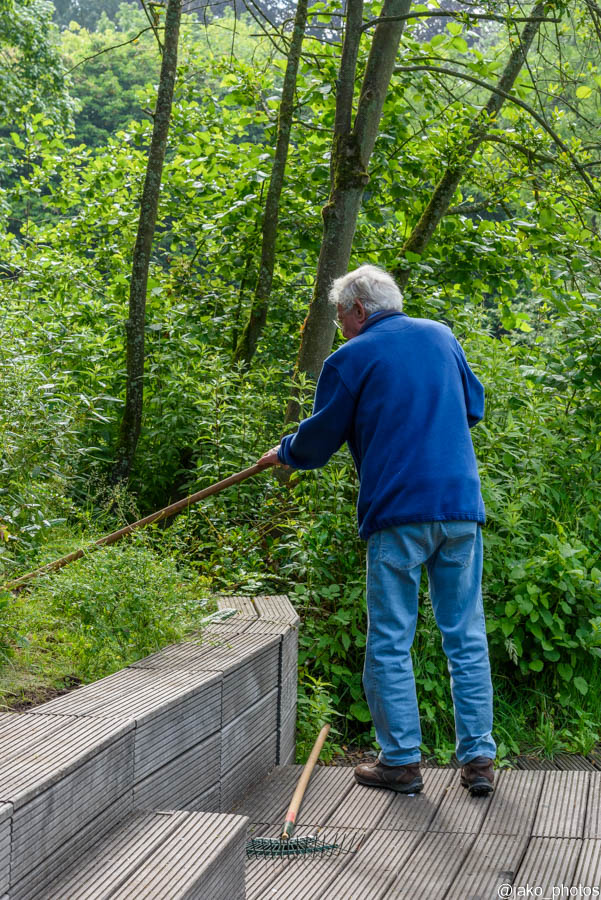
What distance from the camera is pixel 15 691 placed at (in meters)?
2.69

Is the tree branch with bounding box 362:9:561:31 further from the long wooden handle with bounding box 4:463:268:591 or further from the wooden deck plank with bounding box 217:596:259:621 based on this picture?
the wooden deck plank with bounding box 217:596:259:621

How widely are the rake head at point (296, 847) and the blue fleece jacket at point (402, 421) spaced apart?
1020 mm

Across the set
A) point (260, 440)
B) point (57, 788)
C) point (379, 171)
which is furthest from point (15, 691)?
point (379, 171)

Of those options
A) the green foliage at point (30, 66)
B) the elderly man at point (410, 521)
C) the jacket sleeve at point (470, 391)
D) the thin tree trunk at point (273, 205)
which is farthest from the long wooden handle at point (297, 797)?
the green foliage at point (30, 66)

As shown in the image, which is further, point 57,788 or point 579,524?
point 579,524

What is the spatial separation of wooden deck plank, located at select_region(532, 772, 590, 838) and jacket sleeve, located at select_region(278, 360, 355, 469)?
1388 mm

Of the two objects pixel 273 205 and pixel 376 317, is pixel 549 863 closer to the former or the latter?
pixel 376 317

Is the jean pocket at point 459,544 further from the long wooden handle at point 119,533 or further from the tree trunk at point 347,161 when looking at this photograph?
the tree trunk at point 347,161

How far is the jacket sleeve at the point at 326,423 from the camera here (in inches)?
130

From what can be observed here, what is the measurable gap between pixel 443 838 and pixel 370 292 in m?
1.91

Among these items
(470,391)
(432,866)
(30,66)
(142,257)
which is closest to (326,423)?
(470,391)

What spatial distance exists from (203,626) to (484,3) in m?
4.27

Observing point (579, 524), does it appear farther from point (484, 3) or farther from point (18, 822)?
point (18, 822)

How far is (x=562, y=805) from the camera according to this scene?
290 cm
